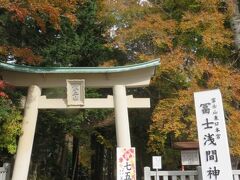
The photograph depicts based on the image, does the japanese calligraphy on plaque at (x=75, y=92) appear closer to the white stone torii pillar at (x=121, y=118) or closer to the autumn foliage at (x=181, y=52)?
the white stone torii pillar at (x=121, y=118)

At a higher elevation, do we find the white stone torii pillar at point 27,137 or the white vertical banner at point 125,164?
the white stone torii pillar at point 27,137

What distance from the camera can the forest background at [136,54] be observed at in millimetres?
10625

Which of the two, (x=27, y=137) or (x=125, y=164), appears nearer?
(x=125, y=164)

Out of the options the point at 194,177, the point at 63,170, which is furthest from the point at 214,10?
the point at 63,170

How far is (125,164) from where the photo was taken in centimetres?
786

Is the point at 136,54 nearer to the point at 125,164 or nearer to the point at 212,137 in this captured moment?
the point at 125,164

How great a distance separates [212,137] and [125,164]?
2243 millimetres

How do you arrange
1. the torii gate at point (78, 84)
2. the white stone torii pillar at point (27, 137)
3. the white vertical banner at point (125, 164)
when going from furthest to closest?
the torii gate at point (78, 84) < the white stone torii pillar at point (27, 137) < the white vertical banner at point (125, 164)

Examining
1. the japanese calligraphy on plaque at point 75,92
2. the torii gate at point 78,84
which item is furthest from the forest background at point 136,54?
the japanese calligraphy on plaque at point 75,92

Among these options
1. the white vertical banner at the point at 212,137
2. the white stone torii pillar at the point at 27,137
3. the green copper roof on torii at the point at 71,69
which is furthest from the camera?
the green copper roof on torii at the point at 71,69

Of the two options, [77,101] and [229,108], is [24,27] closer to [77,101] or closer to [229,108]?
[77,101]

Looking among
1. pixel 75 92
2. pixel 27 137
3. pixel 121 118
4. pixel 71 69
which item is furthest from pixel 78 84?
pixel 27 137

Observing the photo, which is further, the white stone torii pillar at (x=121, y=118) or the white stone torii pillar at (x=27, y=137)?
the white stone torii pillar at (x=121, y=118)

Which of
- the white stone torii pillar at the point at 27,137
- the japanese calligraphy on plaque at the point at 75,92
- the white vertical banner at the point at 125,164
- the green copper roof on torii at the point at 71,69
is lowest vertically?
the white vertical banner at the point at 125,164
